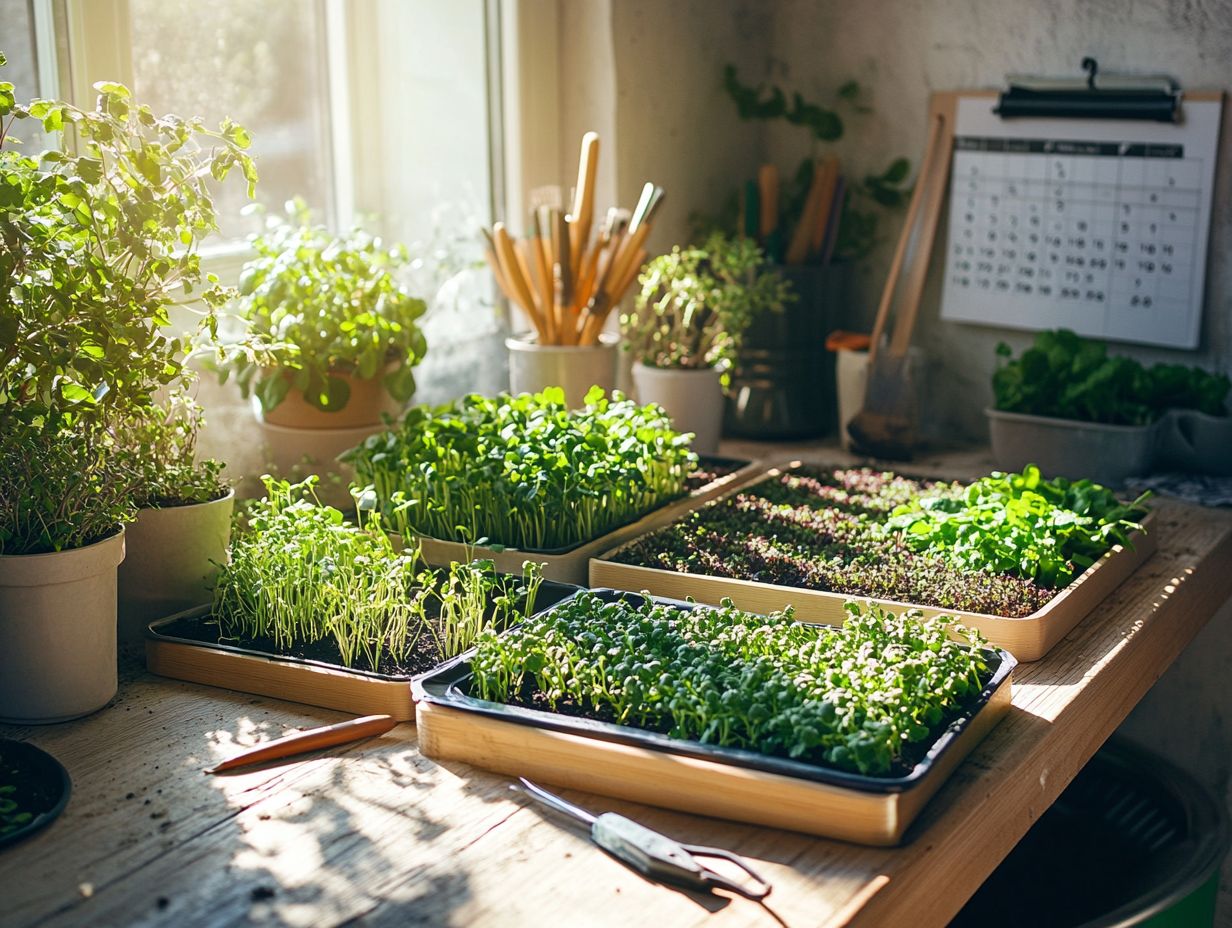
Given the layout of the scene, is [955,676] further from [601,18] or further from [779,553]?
[601,18]

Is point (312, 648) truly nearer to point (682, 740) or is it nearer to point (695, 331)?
point (682, 740)

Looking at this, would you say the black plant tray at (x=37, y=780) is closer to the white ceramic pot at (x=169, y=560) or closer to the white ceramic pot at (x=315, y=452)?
the white ceramic pot at (x=169, y=560)

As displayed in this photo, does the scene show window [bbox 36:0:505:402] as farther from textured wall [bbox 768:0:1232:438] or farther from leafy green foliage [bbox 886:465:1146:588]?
leafy green foliage [bbox 886:465:1146:588]

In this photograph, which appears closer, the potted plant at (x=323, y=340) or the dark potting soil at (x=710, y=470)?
the potted plant at (x=323, y=340)

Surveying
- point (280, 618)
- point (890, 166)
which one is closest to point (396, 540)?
point (280, 618)

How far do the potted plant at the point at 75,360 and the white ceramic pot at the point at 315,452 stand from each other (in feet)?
1.64

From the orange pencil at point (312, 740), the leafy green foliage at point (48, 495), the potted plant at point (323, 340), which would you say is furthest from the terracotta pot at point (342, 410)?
the orange pencil at point (312, 740)

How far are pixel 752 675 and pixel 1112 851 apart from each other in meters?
0.84

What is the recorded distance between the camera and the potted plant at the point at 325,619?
137 centimetres

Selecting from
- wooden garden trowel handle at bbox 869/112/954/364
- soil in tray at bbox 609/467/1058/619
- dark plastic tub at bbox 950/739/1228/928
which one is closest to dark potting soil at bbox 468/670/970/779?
soil in tray at bbox 609/467/1058/619

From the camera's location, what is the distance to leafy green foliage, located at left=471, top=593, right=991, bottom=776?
1.13 meters

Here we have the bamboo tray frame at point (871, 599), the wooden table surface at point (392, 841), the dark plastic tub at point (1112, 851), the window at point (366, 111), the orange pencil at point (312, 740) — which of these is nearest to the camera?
the wooden table surface at point (392, 841)

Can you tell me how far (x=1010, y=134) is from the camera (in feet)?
7.61

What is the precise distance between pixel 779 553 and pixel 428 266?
0.94 meters
